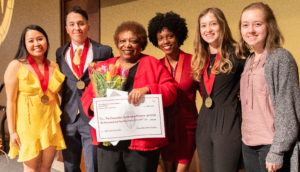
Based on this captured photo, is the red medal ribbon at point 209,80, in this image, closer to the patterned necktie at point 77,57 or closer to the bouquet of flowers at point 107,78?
the bouquet of flowers at point 107,78

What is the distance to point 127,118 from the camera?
1926mm

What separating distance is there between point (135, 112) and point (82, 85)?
2.55ft

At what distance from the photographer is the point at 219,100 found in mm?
2014

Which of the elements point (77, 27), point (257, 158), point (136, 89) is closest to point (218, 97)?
point (257, 158)

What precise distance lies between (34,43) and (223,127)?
71.2 inches

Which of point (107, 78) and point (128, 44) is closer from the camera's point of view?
point (107, 78)

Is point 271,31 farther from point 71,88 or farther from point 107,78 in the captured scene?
point 71,88

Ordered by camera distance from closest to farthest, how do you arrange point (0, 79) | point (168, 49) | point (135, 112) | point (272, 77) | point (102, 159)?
point (272, 77)
point (135, 112)
point (102, 159)
point (168, 49)
point (0, 79)

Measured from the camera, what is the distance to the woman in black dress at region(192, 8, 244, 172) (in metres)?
1.94

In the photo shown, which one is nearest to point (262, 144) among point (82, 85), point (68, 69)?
point (82, 85)

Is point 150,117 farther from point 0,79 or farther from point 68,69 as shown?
point 0,79

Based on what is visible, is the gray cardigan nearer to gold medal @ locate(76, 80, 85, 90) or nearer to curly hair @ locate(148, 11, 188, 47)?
curly hair @ locate(148, 11, 188, 47)

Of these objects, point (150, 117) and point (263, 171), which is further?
point (150, 117)

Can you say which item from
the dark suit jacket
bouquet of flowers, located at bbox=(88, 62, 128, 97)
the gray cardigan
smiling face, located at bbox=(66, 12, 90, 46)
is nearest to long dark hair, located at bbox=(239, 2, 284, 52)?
the gray cardigan
